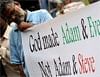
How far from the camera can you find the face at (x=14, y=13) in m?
6.86

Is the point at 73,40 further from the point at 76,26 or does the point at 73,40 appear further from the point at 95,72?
the point at 95,72

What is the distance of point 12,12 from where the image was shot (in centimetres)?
686

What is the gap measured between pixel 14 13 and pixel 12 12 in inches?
1.1

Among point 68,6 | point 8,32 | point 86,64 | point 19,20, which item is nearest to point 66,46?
point 86,64

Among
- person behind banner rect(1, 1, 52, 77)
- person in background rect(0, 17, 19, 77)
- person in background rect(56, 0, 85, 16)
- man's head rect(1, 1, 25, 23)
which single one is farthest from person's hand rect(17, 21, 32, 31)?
person in background rect(0, 17, 19, 77)

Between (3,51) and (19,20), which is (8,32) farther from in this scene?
(19,20)

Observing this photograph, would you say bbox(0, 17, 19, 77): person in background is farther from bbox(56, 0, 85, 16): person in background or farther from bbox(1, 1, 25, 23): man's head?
bbox(1, 1, 25, 23): man's head

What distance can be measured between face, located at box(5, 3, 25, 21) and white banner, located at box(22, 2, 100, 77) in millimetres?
275

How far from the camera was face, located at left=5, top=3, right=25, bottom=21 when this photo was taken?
6.86m

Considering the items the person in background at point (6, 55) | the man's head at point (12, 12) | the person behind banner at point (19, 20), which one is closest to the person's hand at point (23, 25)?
the person behind banner at point (19, 20)

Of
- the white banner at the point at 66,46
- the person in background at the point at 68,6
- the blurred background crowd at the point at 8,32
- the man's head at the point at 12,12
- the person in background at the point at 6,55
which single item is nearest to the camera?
the white banner at the point at 66,46

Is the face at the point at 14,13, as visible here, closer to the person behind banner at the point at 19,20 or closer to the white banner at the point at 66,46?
the person behind banner at the point at 19,20

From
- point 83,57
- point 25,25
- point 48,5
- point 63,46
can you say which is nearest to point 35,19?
point 25,25

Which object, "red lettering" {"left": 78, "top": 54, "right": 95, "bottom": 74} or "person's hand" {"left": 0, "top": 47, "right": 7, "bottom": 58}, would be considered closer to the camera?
"red lettering" {"left": 78, "top": 54, "right": 95, "bottom": 74}
